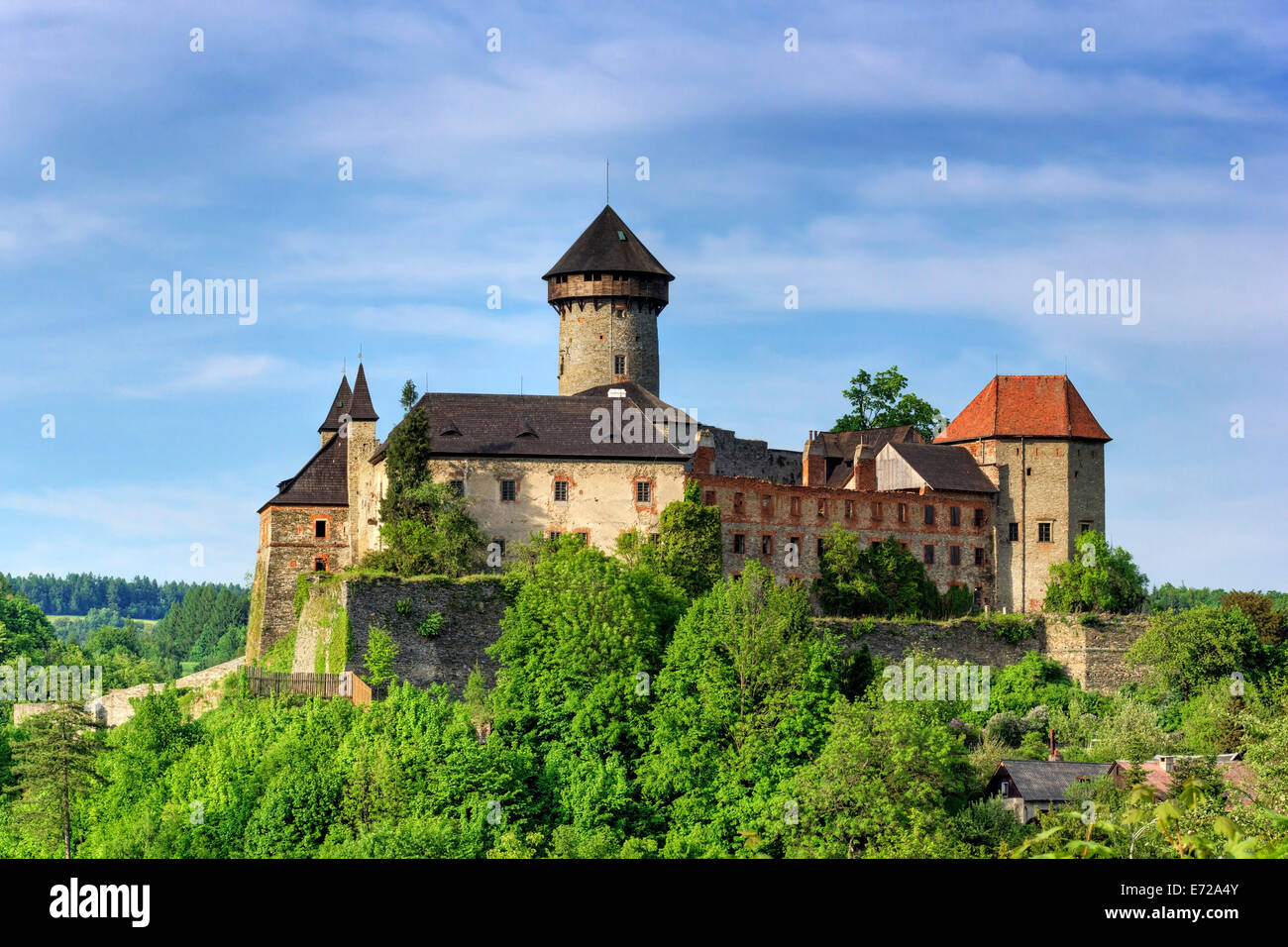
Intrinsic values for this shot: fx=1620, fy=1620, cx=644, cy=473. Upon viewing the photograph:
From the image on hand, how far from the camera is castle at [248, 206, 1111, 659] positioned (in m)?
56.6

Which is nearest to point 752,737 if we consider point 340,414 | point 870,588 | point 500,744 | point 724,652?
point 724,652

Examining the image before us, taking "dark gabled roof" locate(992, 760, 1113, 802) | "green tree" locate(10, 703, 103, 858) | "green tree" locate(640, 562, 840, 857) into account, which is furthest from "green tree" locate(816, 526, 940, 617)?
"green tree" locate(10, 703, 103, 858)

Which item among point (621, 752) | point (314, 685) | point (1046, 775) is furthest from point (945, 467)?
point (314, 685)

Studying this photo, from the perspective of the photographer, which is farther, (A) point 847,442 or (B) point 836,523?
(A) point 847,442

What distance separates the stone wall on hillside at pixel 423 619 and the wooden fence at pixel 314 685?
1.98ft

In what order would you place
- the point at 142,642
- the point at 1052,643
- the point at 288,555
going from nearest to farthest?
the point at 288,555 → the point at 1052,643 → the point at 142,642

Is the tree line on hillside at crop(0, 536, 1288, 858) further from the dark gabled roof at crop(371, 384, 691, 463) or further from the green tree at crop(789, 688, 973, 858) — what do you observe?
the dark gabled roof at crop(371, 384, 691, 463)

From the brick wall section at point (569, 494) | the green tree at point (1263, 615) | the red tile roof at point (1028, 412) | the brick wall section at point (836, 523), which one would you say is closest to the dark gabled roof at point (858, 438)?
the red tile roof at point (1028, 412)

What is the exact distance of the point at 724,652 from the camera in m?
53.8

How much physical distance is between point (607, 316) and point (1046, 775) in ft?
93.2

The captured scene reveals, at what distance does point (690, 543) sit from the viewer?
57.1 metres

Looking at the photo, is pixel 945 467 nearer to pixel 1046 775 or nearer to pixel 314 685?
pixel 1046 775
